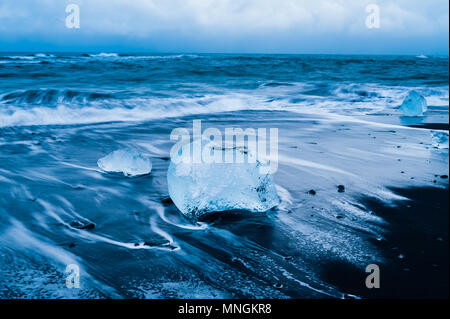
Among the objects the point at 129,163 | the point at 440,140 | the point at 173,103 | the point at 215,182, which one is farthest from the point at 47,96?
the point at 440,140

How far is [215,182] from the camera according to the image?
2.42 meters

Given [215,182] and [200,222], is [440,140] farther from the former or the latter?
[200,222]

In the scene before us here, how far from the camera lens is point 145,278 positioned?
175 centimetres

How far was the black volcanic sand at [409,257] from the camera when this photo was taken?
1.68 m

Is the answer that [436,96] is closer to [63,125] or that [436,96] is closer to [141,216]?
[63,125]

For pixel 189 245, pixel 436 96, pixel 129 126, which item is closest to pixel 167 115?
pixel 129 126

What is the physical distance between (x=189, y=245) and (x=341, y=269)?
2.81 ft

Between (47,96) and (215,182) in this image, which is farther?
(47,96)

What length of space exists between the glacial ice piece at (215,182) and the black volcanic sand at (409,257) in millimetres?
763

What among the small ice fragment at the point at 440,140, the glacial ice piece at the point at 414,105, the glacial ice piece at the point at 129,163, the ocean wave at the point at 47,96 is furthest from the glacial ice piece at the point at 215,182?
the ocean wave at the point at 47,96

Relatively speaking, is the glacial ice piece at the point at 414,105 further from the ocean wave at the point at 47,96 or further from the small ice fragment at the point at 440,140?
the ocean wave at the point at 47,96

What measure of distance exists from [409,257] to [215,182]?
4.09 ft

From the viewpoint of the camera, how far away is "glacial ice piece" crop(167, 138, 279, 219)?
239 cm
